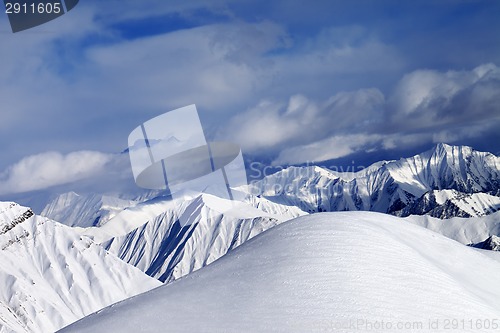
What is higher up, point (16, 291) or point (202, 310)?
point (202, 310)

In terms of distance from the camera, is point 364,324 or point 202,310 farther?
point 202,310

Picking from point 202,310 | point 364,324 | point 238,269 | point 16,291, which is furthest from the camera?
point 16,291

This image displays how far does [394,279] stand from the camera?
3362 cm

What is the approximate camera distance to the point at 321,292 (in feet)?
104

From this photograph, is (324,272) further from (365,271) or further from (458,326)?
(458,326)

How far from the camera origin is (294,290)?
32250mm

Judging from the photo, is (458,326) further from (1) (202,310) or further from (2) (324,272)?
(1) (202,310)

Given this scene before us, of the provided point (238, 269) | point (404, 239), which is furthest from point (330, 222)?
point (238, 269)

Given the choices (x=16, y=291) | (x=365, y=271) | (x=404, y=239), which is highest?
(x=365, y=271)

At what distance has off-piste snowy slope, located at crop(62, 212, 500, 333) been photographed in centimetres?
2884

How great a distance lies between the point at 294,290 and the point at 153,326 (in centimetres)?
776

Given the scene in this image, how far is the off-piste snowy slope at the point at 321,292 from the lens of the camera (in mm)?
28844

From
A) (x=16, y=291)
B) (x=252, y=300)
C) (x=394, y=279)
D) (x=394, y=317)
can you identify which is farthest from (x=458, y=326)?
(x=16, y=291)

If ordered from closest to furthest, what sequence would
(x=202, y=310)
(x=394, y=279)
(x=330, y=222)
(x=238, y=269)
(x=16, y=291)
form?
(x=202, y=310)
(x=394, y=279)
(x=238, y=269)
(x=330, y=222)
(x=16, y=291)
